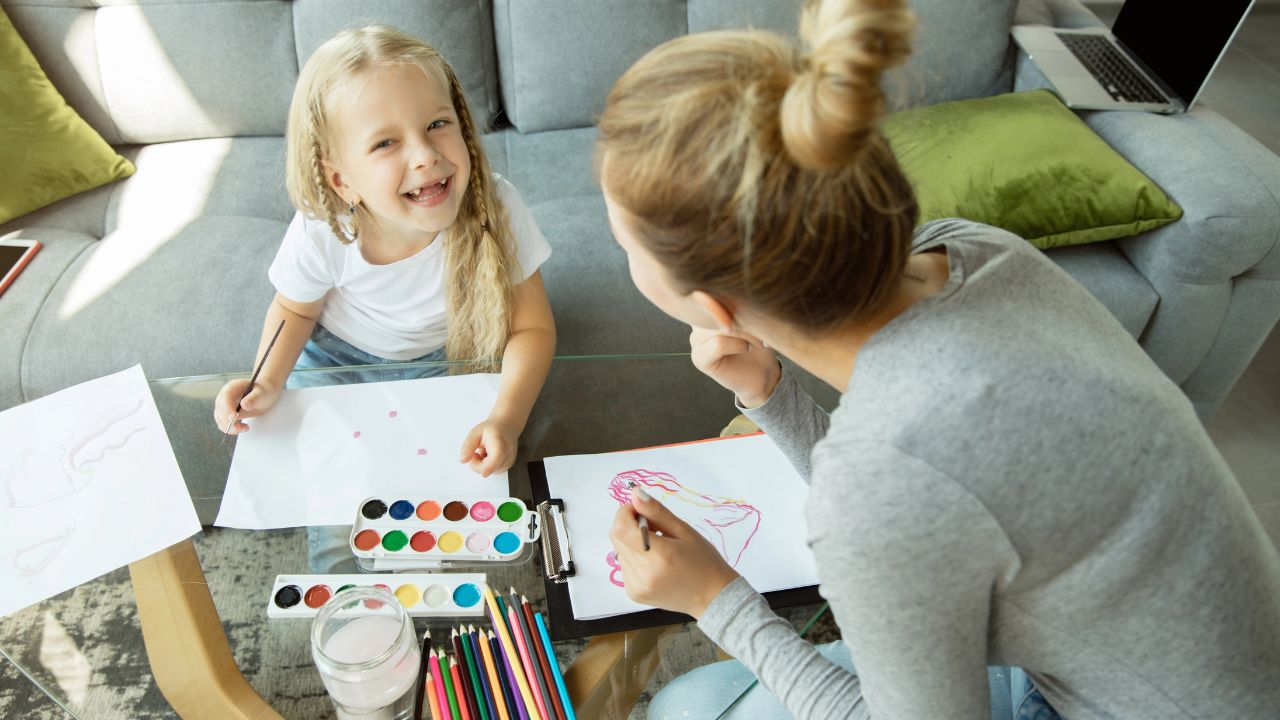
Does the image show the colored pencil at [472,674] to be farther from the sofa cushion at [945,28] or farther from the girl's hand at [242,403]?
the sofa cushion at [945,28]

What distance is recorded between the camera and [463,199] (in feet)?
4.38

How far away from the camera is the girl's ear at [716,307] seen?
685 mm

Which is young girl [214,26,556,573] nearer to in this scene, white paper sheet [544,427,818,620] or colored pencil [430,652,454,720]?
white paper sheet [544,427,818,620]

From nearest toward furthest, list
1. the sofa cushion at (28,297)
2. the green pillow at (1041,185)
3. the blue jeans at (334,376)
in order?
the blue jeans at (334,376)
the sofa cushion at (28,297)
the green pillow at (1041,185)

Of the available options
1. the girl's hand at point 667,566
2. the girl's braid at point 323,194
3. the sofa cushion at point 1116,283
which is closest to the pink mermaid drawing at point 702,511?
the girl's hand at point 667,566

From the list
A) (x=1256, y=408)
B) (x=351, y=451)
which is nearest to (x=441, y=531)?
(x=351, y=451)

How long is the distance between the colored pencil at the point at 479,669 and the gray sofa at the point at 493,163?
0.79 m

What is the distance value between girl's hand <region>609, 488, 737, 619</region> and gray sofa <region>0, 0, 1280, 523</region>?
2.56ft

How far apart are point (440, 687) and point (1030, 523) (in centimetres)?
53

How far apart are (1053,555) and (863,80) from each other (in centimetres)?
35

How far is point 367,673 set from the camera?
2.62 feet

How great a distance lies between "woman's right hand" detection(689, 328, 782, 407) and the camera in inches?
38.0

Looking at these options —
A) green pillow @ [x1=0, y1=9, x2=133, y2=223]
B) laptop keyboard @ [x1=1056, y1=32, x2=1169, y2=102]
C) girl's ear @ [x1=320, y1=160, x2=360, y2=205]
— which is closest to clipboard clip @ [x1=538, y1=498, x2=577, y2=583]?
girl's ear @ [x1=320, y1=160, x2=360, y2=205]

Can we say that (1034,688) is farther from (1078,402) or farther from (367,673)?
(367,673)
